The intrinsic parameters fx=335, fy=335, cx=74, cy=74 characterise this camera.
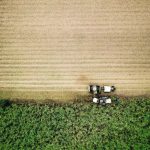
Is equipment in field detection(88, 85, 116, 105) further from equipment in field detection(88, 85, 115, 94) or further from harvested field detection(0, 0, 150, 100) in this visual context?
harvested field detection(0, 0, 150, 100)

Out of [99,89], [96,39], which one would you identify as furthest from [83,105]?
[96,39]

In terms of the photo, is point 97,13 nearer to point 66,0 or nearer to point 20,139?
point 66,0

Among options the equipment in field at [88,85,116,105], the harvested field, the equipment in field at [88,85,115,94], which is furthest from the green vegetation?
the harvested field

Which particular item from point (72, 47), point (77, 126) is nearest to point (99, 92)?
point (77, 126)

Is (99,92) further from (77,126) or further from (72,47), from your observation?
(72,47)

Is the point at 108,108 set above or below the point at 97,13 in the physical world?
below

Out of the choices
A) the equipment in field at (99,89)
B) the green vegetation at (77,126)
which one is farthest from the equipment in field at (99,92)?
the green vegetation at (77,126)

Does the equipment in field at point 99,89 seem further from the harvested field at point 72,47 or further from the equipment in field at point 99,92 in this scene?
the harvested field at point 72,47
